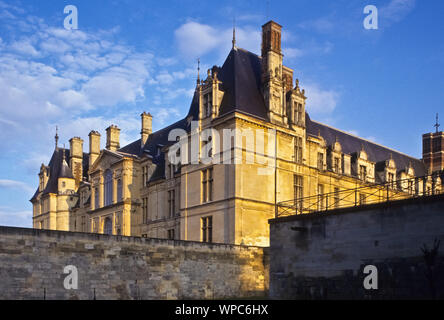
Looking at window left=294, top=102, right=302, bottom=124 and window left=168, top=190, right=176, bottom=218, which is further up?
window left=294, top=102, right=302, bottom=124

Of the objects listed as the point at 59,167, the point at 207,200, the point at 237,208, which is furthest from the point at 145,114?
the point at 237,208

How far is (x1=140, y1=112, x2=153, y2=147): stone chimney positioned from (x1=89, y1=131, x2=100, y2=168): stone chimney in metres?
8.94

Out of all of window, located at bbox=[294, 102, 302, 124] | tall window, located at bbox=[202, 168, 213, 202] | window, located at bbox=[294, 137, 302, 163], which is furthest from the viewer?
window, located at bbox=[294, 102, 302, 124]

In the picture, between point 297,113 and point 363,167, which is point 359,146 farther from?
point 297,113

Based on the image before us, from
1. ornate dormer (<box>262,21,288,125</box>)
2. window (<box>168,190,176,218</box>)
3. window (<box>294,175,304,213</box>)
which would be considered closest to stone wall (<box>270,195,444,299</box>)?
window (<box>294,175,304,213</box>)

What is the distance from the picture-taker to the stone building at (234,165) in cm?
3409

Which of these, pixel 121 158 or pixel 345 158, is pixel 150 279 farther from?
pixel 345 158

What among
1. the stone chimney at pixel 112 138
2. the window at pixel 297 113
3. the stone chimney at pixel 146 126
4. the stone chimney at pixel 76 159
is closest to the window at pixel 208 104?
the window at pixel 297 113

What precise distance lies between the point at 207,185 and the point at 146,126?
62.7ft

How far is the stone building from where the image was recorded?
1342 inches

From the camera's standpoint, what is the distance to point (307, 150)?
129ft

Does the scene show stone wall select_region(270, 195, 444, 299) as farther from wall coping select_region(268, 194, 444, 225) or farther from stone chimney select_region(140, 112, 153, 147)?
stone chimney select_region(140, 112, 153, 147)

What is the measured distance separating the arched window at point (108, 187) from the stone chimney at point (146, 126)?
16.9 feet

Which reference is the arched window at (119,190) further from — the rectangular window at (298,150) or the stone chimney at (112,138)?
the rectangular window at (298,150)
